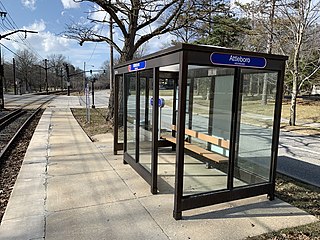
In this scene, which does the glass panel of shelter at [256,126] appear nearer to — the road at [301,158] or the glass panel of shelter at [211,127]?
the glass panel of shelter at [211,127]

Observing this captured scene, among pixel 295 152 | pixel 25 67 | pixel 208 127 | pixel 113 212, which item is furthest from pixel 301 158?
pixel 25 67

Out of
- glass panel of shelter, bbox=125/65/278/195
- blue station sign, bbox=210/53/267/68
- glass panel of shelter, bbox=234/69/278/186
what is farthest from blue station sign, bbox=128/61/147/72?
glass panel of shelter, bbox=234/69/278/186

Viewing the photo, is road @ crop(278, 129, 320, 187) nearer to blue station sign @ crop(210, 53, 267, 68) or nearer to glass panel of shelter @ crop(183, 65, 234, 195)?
glass panel of shelter @ crop(183, 65, 234, 195)

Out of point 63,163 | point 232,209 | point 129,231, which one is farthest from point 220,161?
point 63,163

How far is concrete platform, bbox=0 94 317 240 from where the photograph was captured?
305cm

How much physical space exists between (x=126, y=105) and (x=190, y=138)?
1.73m

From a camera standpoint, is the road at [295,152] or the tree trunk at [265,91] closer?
the tree trunk at [265,91]

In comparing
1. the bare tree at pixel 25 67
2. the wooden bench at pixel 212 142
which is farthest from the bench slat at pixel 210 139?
the bare tree at pixel 25 67

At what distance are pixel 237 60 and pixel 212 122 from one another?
2.12 metres

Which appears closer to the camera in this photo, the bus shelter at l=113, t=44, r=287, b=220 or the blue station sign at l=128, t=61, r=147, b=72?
the bus shelter at l=113, t=44, r=287, b=220

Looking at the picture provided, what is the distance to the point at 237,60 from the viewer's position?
11.4 feet

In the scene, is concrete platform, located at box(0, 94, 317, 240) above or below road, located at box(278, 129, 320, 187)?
above

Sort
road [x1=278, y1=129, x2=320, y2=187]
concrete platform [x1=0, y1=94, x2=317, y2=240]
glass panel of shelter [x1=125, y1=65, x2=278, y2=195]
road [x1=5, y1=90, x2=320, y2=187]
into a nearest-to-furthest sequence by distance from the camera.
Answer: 1. concrete platform [x1=0, y1=94, x2=317, y2=240]
2. glass panel of shelter [x1=125, y1=65, x2=278, y2=195]
3. road [x1=5, y1=90, x2=320, y2=187]
4. road [x1=278, y1=129, x2=320, y2=187]

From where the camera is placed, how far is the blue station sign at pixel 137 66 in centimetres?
438
